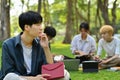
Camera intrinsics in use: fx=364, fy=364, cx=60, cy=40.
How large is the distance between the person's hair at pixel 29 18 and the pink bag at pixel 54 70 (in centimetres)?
53

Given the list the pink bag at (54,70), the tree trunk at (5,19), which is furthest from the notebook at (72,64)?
the tree trunk at (5,19)

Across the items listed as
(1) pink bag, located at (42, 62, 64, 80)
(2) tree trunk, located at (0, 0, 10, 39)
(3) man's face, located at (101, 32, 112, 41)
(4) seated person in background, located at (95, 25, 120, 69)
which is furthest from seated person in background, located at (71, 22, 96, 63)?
(2) tree trunk, located at (0, 0, 10, 39)

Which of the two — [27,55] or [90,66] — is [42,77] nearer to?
[27,55]

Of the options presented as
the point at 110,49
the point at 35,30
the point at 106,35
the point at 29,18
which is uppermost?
the point at 29,18

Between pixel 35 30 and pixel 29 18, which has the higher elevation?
pixel 29 18

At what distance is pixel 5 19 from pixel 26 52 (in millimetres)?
14665

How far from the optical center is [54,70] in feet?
13.9

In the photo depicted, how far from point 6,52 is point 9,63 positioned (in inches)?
5.1

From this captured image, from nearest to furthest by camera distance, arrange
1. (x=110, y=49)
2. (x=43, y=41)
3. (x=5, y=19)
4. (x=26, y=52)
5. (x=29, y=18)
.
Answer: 1. (x=29, y=18)
2. (x=26, y=52)
3. (x=43, y=41)
4. (x=110, y=49)
5. (x=5, y=19)

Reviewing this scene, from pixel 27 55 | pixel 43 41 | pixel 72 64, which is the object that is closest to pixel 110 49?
pixel 72 64

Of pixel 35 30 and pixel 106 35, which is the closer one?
pixel 35 30

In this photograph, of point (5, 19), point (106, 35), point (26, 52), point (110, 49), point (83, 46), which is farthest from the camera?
point (5, 19)

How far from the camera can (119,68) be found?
25.1ft

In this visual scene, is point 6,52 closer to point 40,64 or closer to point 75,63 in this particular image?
point 40,64
